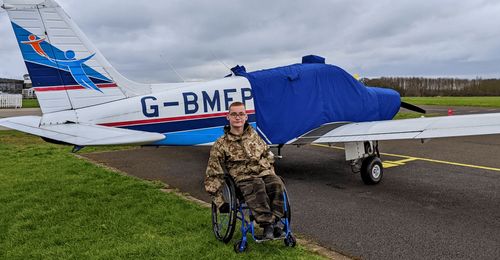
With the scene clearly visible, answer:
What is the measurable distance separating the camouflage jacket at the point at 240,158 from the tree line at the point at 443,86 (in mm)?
81517

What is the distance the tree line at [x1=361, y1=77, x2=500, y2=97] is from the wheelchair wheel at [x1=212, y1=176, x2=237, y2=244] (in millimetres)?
81683

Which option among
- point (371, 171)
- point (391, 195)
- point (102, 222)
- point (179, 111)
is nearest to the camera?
point (102, 222)

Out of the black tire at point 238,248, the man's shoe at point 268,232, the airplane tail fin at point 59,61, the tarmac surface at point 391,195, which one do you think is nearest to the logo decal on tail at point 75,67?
the airplane tail fin at point 59,61

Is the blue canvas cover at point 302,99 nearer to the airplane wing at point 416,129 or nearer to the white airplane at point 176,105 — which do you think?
the white airplane at point 176,105

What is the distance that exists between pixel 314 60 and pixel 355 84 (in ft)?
Result: 3.73

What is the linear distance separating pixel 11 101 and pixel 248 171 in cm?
4781

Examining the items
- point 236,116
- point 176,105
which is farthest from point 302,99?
point 236,116

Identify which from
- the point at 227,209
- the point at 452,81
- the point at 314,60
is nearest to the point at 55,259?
the point at 227,209

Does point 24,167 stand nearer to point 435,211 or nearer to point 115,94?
point 115,94

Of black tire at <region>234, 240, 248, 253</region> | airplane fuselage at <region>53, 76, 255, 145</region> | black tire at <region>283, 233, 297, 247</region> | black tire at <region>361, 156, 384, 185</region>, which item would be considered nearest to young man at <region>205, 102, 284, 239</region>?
black tire at <region>283, 233, 297, 247</region>

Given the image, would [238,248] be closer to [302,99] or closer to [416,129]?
[416,129]

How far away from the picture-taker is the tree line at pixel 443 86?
85.1m

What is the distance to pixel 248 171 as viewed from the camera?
179 inches

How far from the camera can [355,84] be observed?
30.7 ft
